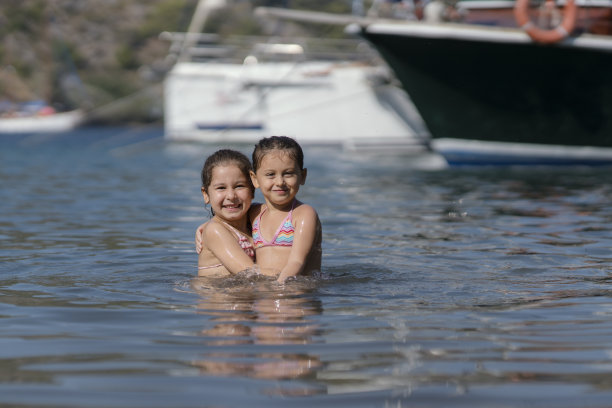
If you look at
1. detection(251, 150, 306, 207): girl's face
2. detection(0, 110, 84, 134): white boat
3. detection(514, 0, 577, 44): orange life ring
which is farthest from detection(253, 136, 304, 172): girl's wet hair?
detection(0, 110, 84, 134): white boat

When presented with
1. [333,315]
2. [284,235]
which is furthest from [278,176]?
[333,315]

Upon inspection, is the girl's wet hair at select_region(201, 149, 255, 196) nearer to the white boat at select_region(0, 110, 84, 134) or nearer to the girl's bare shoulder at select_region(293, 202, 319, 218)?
the girl's bare shoulder at select_region(293, 202, 319, 218)

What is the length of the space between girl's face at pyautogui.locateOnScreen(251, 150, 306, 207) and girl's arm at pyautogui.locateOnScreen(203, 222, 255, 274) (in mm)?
354

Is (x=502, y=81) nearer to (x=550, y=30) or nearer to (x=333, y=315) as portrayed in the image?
(x=550, y=30)

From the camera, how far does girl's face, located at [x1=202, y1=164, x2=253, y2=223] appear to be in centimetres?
611

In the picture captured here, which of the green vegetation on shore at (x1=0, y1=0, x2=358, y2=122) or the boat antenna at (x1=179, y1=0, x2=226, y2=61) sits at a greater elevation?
the green vegetation on shore at (x1=0, y1=0, x2=358, y2=122)

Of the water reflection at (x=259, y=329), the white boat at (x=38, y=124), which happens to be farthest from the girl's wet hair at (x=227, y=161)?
the white boat at (x=38, y=124)

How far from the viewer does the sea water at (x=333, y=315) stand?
12.4 ft

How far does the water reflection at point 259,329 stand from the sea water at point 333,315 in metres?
0.02

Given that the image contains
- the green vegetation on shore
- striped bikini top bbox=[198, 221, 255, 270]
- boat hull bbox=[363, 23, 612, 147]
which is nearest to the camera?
striped bikini top bbox=[198, 221, 255, 270]

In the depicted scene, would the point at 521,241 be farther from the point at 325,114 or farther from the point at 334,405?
the point at 325,114

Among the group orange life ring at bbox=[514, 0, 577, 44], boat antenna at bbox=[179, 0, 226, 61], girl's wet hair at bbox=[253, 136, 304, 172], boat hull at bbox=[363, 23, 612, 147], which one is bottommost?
girl's wet hair at bbox=[253, 136, 304, 172]

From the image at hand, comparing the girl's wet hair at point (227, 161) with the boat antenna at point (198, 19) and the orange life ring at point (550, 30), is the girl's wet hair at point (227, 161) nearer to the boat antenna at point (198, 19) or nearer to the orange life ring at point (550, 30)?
the orange life ring at point (550, 30)

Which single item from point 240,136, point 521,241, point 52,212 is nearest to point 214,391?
point 521,241
